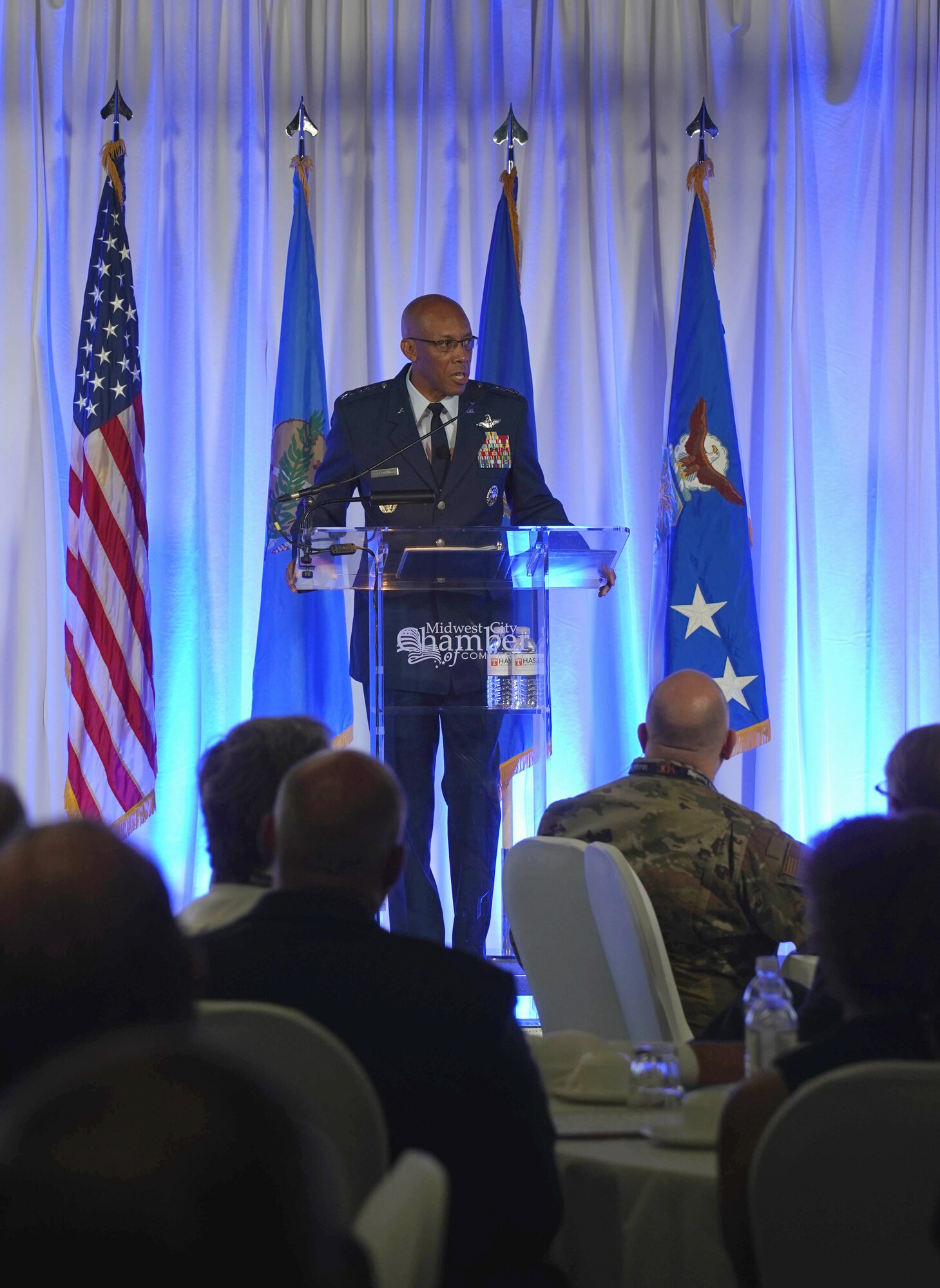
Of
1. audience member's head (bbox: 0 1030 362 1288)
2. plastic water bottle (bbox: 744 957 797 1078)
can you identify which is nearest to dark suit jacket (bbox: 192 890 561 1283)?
plastic water bottle (bbox: 744 957 797 1078)

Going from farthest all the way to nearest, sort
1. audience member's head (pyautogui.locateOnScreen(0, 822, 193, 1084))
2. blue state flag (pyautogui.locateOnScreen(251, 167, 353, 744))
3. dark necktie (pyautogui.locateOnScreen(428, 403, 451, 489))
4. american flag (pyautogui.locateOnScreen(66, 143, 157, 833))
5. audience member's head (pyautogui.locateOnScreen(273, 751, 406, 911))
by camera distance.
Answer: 1. blue state flag (pyautogui.locateOnScreen(251, 167, 353, 744))
2. american flag (pyautogui.locateOnScreen(66, 143, 157, 833))
3. dark necktie (pyautogui.locateOnScreen(428, 403, 451, 489))
4. audience member's head (pyautogui.locateOnScreen(273, 751, 406, 911))
5. audience member's head (pyautogui.locateOnScreen(0, 822, 193, 1084))

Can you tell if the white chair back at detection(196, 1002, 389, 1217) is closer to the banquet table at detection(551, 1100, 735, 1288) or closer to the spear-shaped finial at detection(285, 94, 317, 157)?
the banquet table at detection(551, 1100, 735, 1288)

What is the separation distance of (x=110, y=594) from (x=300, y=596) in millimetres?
723

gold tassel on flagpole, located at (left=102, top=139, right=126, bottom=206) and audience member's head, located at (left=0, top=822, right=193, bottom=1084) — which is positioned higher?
gold tassel on flagpole, located at (left=102, top=139, right=126, bottom=206)

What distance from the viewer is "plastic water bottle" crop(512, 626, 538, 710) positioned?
12.1 ft

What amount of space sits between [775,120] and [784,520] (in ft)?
5.70

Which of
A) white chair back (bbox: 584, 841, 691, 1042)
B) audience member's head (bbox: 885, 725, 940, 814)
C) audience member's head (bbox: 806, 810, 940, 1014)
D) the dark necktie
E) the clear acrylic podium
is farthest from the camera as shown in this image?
the dark necktie

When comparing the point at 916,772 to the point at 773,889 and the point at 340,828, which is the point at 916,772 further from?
the point at 340,828

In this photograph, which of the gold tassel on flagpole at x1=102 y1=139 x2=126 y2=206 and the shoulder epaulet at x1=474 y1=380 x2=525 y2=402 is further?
the gold tassel on flagpole at x1=102 y1=139 x2=126 y2=206

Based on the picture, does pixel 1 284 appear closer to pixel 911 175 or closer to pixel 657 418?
pixel 657 418

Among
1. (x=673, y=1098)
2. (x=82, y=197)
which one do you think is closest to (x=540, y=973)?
(x=673, y=1098)

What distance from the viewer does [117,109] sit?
571 centimetres

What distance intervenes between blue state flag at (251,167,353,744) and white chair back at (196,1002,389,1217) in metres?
4.08

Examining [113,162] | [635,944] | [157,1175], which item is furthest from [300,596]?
[157,1175]
